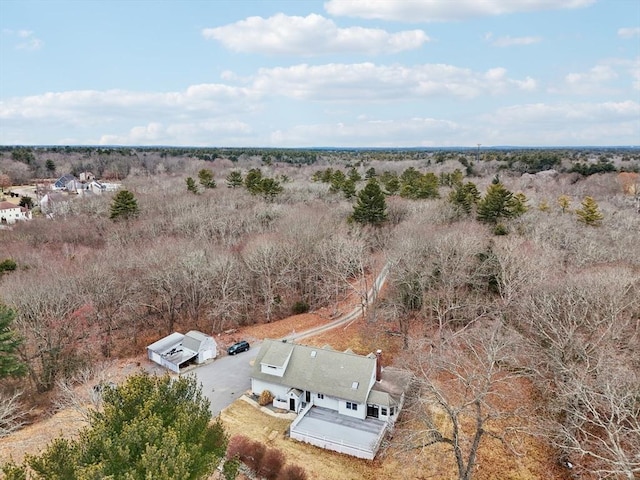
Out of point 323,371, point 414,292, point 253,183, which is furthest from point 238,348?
point 253,183

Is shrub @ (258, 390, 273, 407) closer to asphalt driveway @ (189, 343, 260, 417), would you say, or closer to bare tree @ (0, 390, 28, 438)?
asphalt driveway @ (189, 343, 260, 417)

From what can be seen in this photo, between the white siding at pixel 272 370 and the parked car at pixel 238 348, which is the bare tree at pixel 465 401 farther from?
the parked car at pixel 238 348

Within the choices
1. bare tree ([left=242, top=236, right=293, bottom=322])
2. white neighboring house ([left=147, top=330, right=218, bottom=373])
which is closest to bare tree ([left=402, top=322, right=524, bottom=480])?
white neighboring house ([left=147, top=330, right=218, bottom=373])

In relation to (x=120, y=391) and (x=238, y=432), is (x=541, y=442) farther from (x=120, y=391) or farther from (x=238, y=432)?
(x=120, y=391)

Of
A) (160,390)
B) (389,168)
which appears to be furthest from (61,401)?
(389,168)

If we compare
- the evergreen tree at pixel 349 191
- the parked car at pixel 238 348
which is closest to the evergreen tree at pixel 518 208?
the evergreen tree at pixel 349 191

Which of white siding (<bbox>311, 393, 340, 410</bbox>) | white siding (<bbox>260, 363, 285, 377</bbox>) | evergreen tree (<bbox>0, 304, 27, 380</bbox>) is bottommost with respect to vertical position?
white siding (<bbox>311, 393, 340, 410</bbox>)

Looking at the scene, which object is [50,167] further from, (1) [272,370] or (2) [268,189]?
(1) [272,370]
